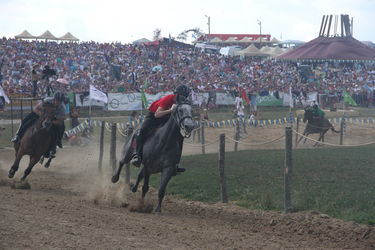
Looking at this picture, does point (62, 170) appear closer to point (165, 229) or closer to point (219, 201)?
point (219, 201)

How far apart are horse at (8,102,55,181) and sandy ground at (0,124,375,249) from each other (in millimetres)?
829

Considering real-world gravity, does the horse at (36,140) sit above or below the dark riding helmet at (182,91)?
below

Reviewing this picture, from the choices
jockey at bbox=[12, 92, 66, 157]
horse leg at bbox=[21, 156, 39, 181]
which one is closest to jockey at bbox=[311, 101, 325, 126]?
jockey at bbox=[12, 92, 66, 157]

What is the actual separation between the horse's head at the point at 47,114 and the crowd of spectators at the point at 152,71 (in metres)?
20.9

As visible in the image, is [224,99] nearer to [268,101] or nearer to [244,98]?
[268,101]

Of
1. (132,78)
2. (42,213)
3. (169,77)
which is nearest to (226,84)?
(169,77)

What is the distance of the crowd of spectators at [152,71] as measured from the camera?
126 feet

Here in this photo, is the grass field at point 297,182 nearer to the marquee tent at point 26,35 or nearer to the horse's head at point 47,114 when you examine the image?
the horse's head at point 47,114

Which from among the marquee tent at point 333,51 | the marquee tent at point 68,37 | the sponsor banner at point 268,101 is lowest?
the sponsor banner at point 268,101

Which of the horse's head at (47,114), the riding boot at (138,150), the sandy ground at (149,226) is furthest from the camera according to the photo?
the horse's head at (47,114)

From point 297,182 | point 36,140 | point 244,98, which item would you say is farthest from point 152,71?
point 297,182

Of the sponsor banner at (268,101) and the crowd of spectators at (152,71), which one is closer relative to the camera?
the crowd of spectators at (152,71)

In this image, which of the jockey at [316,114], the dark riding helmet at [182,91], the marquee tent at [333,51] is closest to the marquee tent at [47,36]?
the marquee tent at [333,51]

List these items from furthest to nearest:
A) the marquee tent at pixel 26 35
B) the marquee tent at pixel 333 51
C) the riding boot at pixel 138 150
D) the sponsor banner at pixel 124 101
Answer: the marquee tent at pixel 26 35 < the marquee tent at pixel 333 51 < the sponsor banner at pixel 124 101 < the riding boot at pixel 138 150
